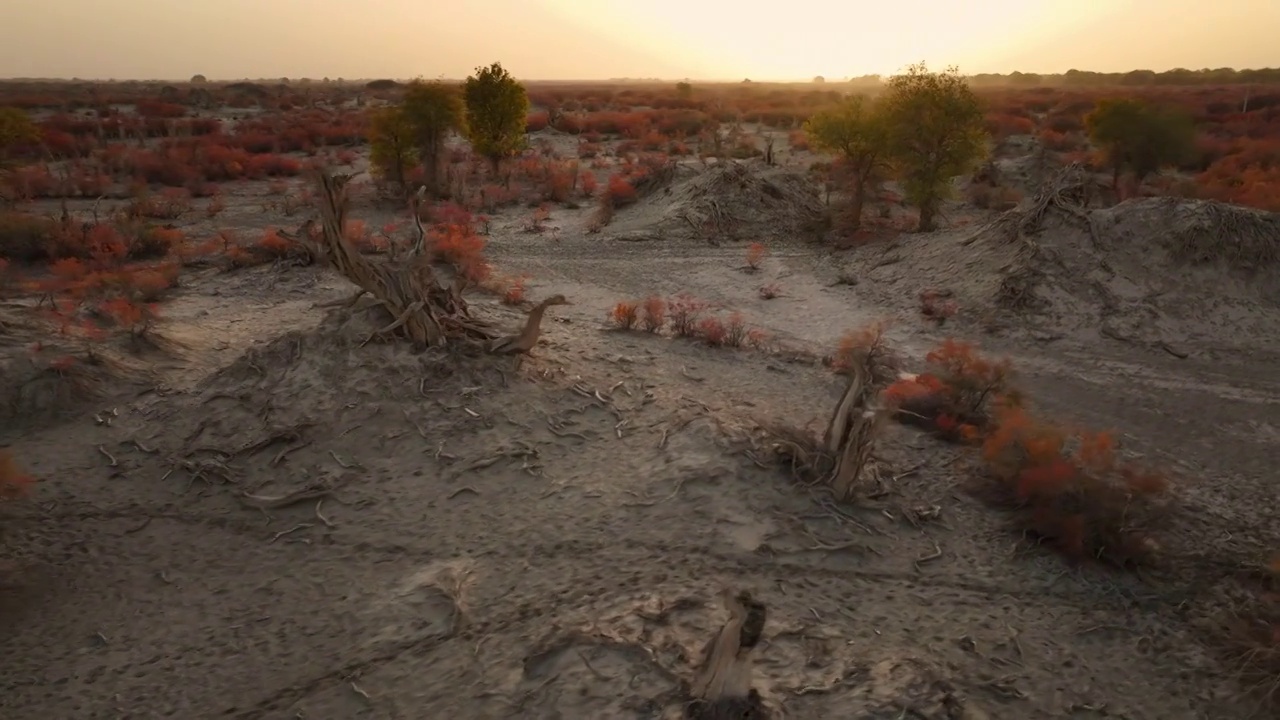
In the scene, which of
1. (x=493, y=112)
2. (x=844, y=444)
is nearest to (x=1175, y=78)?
(x=493, y=112)

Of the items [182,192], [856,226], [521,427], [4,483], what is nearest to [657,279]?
[856,226]

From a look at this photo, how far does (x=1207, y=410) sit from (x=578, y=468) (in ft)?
28.1

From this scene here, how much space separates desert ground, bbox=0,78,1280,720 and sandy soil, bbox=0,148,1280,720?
0.03 metres

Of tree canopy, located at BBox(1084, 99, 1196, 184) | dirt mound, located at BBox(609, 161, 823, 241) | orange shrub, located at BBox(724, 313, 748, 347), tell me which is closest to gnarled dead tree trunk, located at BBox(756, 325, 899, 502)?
orange shrub, located at BBox(724, 313, 748, 347)

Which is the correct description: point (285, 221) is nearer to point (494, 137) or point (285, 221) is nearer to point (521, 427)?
point (494, 137)

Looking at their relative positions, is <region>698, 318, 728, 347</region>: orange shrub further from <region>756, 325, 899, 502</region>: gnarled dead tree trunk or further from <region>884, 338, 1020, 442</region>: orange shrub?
<region>756, 325, 899, 502</region>: gnarled dead tree trunk

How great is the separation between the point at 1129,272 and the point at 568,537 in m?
11.8

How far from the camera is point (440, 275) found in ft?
47.3

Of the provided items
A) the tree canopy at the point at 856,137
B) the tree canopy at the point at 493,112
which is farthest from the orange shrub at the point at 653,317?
the tree canopy at the point at 493,112

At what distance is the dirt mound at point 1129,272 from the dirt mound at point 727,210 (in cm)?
559

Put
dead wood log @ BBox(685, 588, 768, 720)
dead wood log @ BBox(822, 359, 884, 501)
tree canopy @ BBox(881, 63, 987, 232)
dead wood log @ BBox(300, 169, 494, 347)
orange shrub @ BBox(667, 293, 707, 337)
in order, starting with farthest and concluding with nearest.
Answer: tree canopy @ BBox(881, 63, 987, 232), orange shrub @ BBox(667, 293, 707, 337), dead wood log @ BBox(300, 169, 494, 347), dead wood log @ BBox(822, 359, 884, 501), dead wood log @ BBox(685, 588, 768, 720)

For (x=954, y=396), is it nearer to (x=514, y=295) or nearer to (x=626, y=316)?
(x=626, y=316)

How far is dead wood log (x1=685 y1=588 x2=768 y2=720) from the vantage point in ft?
14.6

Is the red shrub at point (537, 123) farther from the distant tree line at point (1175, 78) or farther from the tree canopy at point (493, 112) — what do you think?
the distant tree line at point (1175, 78)
